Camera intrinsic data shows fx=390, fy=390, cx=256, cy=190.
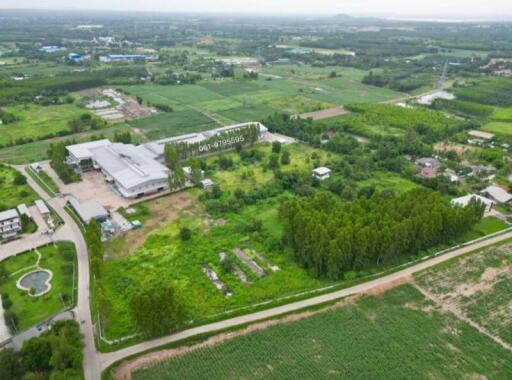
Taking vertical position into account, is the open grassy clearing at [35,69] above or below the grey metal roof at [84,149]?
below

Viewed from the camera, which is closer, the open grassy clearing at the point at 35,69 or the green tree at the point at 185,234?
the green tree at the point at 185,234

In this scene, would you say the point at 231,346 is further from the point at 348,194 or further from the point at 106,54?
the point at 106,54

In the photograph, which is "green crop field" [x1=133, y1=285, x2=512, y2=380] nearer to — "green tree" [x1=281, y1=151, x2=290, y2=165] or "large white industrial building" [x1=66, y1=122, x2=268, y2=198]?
"large white industrial building" [x1=66, y1=122, x2=268, y2=198]

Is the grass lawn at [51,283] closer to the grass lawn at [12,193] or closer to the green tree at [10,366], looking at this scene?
the green tree at [10,366]

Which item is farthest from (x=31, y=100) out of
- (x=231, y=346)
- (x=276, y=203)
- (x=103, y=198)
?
(x=231, y=346)

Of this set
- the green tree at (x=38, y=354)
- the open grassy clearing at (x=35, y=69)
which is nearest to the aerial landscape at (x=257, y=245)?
the green tree at (x=38, y=354)

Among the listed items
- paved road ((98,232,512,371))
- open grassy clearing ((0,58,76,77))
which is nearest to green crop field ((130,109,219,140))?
paved road ((98,232,512,371))

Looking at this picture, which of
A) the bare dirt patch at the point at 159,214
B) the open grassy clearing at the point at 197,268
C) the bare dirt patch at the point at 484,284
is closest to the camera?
the open grassy clearing at the point at 197,268
